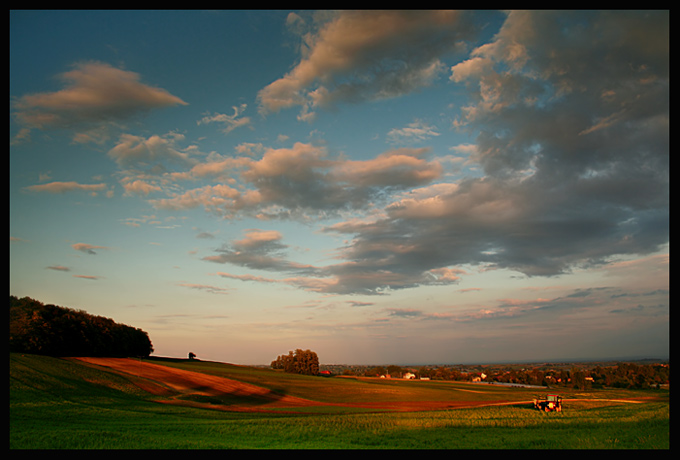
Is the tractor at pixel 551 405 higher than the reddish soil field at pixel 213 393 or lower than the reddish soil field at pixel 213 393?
higher

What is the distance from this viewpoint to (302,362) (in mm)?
133000

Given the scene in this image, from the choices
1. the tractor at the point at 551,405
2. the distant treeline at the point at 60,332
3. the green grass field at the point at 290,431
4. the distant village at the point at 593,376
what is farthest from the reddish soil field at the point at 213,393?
the distant village at the point at 593,376

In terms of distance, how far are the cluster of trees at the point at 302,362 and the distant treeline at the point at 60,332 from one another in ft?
169

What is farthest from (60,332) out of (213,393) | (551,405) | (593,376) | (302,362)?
(593,376)

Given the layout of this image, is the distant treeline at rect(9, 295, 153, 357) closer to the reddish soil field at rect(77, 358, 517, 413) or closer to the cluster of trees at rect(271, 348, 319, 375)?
the reddish soil field at rect(77, 358, 517, 413)

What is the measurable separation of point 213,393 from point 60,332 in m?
41.5

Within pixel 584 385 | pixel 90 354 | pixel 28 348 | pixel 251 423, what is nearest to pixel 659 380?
pixel 584 385

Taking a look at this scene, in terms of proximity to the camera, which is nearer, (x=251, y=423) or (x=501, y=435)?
(x=501, y=435)

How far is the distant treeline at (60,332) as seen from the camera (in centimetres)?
7575

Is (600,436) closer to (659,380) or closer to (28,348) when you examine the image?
(28,348)

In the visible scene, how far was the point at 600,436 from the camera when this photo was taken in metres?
23.8

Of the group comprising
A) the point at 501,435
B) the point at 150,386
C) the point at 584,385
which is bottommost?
the point at 584,385

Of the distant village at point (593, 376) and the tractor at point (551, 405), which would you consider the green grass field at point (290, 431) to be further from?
the distant village at point (593, 376)
